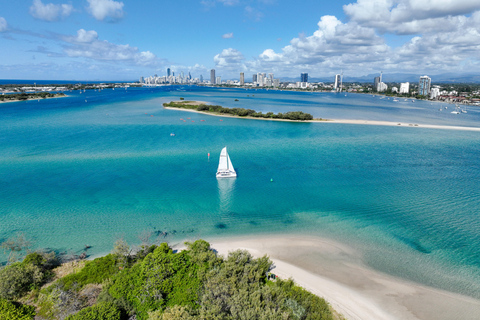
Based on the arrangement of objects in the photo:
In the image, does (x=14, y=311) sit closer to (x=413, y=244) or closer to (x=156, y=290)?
(x=156, y=290)

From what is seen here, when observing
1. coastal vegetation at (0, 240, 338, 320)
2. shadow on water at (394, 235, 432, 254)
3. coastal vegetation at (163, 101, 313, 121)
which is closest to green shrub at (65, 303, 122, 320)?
coastal vegetation at (0, 240, 338, 320)

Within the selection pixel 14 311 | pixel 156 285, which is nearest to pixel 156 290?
pixel 156 285

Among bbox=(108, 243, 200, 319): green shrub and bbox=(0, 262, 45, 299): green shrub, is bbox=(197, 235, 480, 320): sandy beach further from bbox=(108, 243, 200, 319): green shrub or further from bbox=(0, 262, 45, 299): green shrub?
bbox=(0, 262, 45, 299): green shrub

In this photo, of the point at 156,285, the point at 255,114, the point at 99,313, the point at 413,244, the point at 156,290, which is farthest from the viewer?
the point at 255,114

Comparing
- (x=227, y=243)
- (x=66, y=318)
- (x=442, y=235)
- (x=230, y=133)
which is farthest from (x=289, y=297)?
(x=230, y=133)

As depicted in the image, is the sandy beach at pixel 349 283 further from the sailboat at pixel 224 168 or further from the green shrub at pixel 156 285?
the sailboat at pixel 224 168

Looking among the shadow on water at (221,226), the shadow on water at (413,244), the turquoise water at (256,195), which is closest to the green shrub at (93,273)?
the turquoise water at (256,195)

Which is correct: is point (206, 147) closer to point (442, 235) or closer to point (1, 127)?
point (442, 235)
